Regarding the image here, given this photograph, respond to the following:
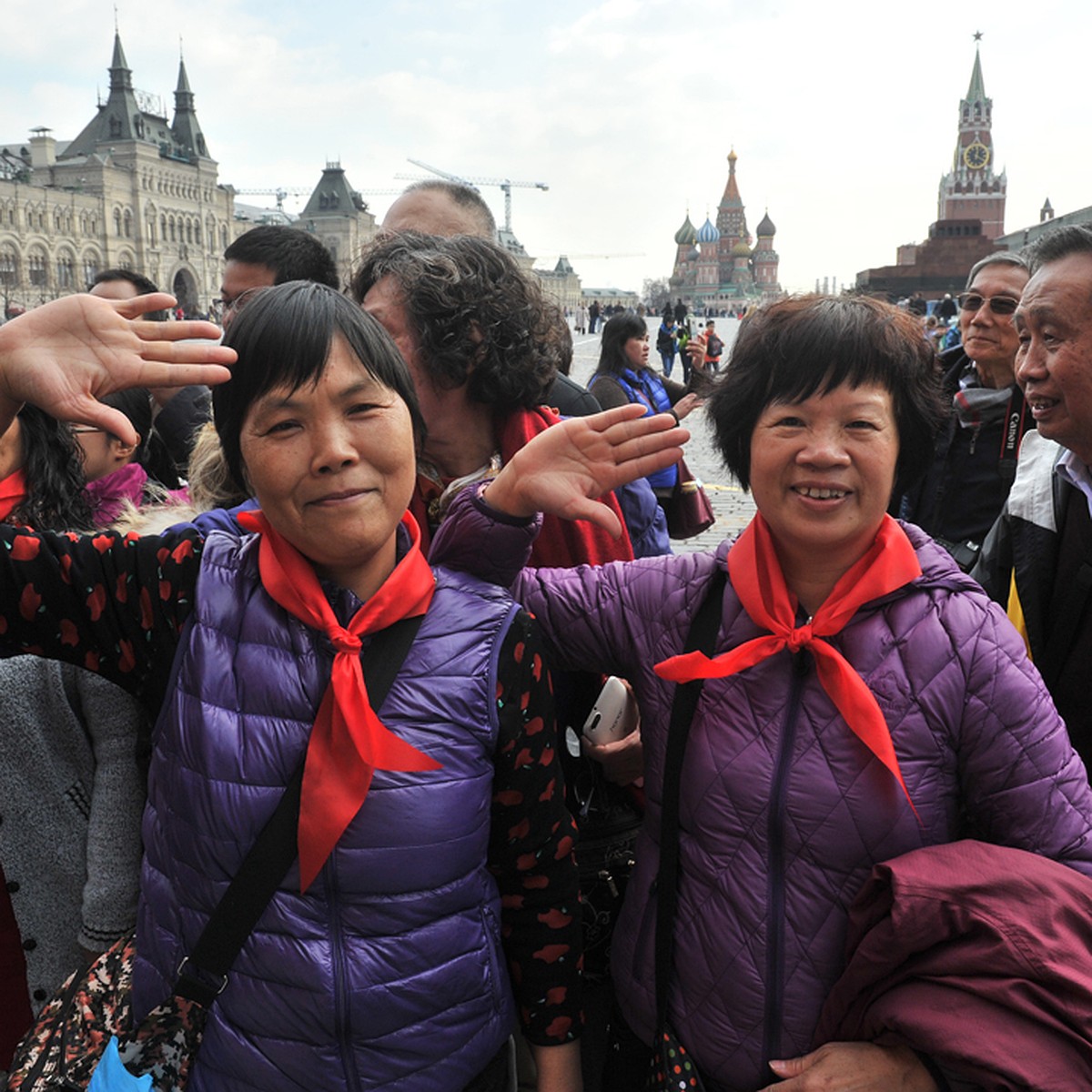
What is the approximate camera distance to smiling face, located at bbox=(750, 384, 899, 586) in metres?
1.68

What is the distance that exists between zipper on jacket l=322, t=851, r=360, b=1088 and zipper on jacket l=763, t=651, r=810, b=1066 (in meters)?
0.69

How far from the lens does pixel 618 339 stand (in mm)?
6926

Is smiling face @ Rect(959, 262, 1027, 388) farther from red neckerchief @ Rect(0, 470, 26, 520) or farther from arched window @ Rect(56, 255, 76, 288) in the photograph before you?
arched window @ Rect(56, 255, 76, 288)

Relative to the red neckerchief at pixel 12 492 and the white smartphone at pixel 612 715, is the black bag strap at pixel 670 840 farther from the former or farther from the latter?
the red neckerchief at pixel 12 492

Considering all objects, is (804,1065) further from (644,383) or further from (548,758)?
(644,383)

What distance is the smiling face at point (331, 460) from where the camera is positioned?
1.54 m

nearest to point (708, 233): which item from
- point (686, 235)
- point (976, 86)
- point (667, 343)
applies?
point (686, 235)

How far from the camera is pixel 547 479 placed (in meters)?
1.78

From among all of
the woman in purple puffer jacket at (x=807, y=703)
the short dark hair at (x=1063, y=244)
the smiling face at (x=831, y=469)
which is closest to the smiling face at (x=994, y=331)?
the short dark hair at (x=1063, y=244)

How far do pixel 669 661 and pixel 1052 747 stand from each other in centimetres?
64

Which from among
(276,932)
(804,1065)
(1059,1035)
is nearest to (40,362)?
(276,932)

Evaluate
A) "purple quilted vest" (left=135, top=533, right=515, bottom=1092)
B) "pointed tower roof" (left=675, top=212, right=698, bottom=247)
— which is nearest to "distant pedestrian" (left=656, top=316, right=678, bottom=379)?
"purple quilted vest" (left=135, top=533, right=515, bottom=1092)

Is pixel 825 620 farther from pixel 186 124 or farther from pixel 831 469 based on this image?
pixel 186 124

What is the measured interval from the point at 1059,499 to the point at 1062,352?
0.38 metres
